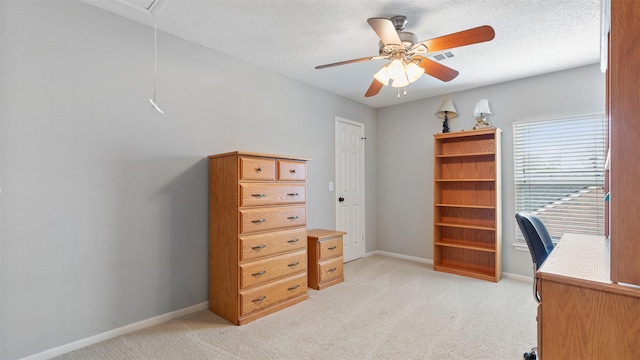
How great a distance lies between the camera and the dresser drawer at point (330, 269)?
3.41 m

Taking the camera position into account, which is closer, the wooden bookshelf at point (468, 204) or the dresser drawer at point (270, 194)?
the dresser drawer at point (270, 194)

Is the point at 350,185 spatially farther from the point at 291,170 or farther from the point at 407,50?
the point at 407,50

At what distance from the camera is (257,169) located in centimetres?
268

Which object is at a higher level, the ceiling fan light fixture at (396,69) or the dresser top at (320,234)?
the ceiling fan light fixture at (396,69)

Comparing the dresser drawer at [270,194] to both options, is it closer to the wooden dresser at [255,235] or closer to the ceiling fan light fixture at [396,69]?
the wooden dresser at [255,235]

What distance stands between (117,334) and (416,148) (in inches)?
162

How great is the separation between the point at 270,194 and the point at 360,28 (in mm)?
1599

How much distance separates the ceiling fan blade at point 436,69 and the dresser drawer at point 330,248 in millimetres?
2042

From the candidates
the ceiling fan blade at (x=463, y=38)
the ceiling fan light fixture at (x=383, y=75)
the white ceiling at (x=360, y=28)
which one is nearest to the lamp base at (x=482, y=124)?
the white ceiling at (x=360, y=28)

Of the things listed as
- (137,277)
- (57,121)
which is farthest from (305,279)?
(57,121)

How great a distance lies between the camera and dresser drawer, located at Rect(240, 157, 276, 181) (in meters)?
2.58

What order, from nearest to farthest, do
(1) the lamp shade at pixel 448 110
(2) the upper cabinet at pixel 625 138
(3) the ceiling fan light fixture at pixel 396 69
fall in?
(2) the upper cabinet at pixel 625 138, (3) the ceiling fan light fixture at pixel 396 69, (1) the lamp shade at pixel 448 110

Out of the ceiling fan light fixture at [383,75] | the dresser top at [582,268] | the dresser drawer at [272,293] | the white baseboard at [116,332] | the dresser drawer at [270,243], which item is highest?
the ceiling fan light fixture at [383,75]

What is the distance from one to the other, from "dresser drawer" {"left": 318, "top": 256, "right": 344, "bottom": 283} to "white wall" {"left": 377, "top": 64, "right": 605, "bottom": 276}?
Answer: 159cm
